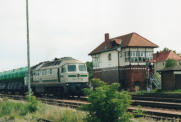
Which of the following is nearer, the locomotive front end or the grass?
the grass

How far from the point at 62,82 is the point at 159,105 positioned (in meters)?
9.39

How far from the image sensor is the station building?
40.1 m

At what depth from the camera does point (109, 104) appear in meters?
8.20

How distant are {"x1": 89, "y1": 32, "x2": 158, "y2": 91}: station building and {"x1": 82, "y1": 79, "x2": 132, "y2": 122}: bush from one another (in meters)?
31.5

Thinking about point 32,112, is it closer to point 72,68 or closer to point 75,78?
point 75,78

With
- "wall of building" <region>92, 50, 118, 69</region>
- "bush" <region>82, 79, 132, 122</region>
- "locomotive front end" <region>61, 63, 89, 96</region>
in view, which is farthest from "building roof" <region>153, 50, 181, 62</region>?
"bush" <region>82, 79, 132, 122</region>

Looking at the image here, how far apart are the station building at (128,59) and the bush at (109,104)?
31.5 meters

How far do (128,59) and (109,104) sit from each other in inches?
1274

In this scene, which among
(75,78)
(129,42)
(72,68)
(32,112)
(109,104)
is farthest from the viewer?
(129,42)

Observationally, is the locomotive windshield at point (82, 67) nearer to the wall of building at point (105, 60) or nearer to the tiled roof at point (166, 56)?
the wall of building at point (105, 60)

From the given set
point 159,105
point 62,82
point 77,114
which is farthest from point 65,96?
point 77,114

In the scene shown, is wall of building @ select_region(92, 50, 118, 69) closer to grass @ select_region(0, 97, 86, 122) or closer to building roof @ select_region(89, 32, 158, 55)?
building roof @ select_region(89, 32, 158, 55)

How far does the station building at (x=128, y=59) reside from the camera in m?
40.1

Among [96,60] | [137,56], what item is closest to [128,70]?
[137,56]
